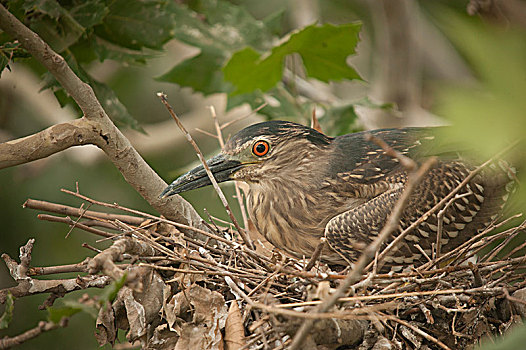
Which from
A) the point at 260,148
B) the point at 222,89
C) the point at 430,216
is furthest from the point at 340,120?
the point at 430,216

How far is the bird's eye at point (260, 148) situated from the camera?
246 cm

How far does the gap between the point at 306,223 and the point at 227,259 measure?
49 centimetres

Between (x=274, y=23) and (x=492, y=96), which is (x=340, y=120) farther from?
(x=492, y=96)

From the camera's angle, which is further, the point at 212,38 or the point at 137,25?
the point at 212,38

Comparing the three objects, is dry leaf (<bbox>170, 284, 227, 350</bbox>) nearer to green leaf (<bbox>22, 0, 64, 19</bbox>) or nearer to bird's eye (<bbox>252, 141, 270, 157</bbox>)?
bird's eye (<bbox>252, 141, 270, 157</bbox>)

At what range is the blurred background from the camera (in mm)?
479

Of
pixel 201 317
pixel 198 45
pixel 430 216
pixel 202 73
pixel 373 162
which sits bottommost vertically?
pixel 201 317

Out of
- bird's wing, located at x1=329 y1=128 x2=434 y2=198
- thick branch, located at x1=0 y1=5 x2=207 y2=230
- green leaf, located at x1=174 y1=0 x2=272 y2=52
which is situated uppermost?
green leaf, located at x1=174 y1=0 x2=272 y2=52

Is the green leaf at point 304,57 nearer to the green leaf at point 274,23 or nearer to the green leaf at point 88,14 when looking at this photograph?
the green leaf at point 274,23

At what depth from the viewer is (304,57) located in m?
3.26

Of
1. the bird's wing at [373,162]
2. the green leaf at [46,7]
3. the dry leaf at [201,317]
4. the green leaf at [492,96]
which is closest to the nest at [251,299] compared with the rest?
the dry leaf at [201,317]

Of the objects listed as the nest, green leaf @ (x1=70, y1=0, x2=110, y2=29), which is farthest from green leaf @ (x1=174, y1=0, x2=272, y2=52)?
the nest

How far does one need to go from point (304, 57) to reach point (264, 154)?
988mm

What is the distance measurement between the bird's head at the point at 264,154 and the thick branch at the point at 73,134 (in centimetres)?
33
